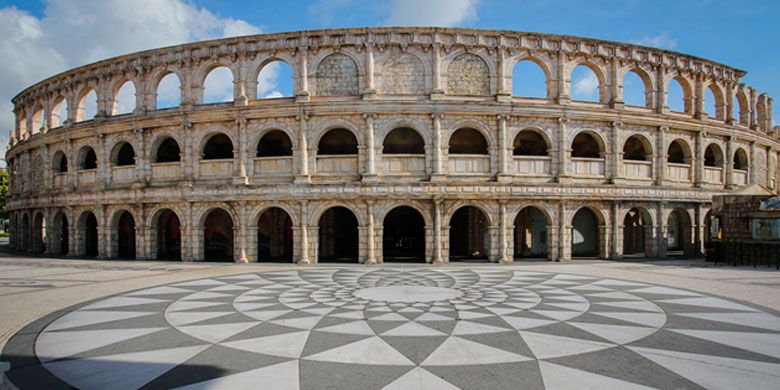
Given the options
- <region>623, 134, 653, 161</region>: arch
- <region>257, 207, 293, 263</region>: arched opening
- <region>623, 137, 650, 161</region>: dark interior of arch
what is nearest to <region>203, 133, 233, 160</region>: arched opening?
<region>257, 207, 293, 263</region>: arched opening

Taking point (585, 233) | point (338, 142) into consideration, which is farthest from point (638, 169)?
point (338, 142)

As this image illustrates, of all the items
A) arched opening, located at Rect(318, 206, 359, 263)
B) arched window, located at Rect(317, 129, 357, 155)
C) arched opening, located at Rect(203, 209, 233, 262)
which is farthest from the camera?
arched opening, located at Rect(203, 209, 233, 262)

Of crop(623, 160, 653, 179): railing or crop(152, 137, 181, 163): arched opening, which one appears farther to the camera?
crop(152, 137, 181, 163): arched opening

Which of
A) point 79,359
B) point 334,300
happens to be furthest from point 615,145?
point 79,359

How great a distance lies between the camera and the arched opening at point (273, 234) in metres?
24.6

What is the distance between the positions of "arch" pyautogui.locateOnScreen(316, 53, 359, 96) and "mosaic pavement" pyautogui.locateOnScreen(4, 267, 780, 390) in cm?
1188

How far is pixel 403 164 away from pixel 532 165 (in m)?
6.65

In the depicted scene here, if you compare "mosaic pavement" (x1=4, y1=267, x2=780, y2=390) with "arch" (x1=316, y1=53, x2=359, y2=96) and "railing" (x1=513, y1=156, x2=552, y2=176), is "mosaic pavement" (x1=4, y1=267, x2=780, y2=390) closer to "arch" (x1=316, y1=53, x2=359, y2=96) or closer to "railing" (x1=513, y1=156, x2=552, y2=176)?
"railing" (x1=513, y1=156, x2=552, y2=176)

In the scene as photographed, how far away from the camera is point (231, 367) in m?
6.00

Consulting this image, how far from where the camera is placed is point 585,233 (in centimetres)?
2505

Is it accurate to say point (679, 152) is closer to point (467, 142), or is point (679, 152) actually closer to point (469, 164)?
point (467, 142)

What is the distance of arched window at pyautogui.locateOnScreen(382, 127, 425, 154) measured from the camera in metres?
22.3

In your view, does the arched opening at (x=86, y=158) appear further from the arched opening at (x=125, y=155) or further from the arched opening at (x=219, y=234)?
the arched opening at (x=219, y=234)

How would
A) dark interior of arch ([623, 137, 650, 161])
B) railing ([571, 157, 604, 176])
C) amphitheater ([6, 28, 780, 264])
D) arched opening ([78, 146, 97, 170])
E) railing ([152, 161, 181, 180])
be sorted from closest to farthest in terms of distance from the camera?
1. amphitheater ([6, 28, 780, 264])
2. railing ([571, 157, 604, 176])
3. railing ([152, 161, 181, 180])
4. dark interior of arch ([623, 137, 650, 161])
5. arched opening ([78, 146, 97, 170])
